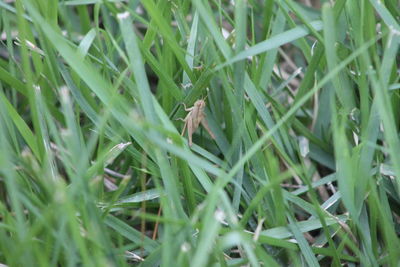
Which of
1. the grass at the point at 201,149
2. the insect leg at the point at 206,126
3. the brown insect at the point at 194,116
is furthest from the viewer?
the insect leg at the point at 206,126

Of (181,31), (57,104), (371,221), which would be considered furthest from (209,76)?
(57,104)

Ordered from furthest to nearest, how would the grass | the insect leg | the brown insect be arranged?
the insect leg < the brown insect < the grass

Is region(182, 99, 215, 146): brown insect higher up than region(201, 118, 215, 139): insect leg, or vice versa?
region(182, 99, 215, 146): brown insect

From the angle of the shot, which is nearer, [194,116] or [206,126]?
[194,116]

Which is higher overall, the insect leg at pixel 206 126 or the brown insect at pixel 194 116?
the brown insect at pixel 194 116

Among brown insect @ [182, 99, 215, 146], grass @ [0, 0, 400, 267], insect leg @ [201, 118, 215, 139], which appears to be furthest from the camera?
insect leg @ [201, 118, 215, 139]

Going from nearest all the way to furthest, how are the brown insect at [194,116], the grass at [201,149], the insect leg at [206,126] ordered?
the grass at [201,149] < the brown insect at [194,116] < the insect leg at [206,126]

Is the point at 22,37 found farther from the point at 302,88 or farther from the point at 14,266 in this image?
the point at 302,88

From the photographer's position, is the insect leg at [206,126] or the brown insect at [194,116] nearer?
the brown insect at [194,116]
